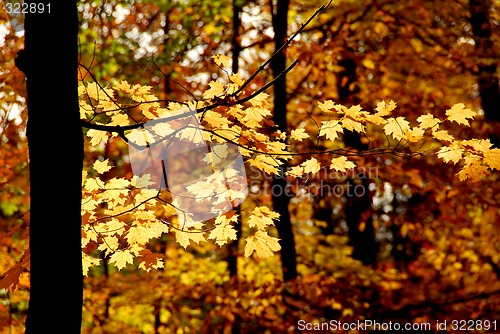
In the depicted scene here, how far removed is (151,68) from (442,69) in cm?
476

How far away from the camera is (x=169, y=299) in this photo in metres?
7.21

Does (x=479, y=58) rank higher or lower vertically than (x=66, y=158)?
higher

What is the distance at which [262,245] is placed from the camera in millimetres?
3078

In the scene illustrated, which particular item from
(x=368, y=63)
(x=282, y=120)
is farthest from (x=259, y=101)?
(x=368, y=63)

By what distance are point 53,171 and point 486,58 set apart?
705cm

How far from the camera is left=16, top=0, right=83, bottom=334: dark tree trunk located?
7.82 feet

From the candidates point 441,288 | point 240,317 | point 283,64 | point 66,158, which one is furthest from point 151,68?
point 441,288

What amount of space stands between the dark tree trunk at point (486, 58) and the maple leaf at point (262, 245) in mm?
5646

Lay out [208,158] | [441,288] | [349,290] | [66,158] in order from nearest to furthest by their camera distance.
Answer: [66,158], [208,158], [349,290], [441,288]

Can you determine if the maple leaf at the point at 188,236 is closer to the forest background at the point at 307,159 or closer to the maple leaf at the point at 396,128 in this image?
the maple leaf at the point at 396,128

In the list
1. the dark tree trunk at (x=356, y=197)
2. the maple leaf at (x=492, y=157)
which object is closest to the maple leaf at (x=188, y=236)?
the maple leaf at (x=492, y=157)

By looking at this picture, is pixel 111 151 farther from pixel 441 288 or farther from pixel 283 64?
pixel 441 288

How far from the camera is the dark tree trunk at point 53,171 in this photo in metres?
2.38

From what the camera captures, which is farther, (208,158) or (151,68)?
(151,68)
